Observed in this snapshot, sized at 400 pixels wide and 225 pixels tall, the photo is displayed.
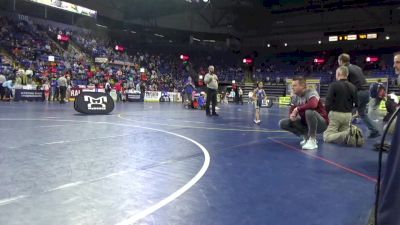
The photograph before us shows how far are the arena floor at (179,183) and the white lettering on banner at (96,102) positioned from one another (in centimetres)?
602

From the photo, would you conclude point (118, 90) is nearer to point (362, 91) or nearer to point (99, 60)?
point (99, 60)

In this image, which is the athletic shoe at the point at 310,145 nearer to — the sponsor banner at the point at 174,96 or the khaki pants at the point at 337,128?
the khaki pants at the point at 337,128

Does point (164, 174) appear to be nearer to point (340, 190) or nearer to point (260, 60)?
point (340, 190)

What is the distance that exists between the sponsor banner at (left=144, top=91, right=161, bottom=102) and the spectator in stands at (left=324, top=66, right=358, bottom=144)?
80.2 ft

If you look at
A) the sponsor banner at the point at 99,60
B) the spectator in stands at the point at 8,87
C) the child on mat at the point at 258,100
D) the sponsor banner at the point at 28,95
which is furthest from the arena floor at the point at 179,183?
the sponsor banner at the point at 99,60

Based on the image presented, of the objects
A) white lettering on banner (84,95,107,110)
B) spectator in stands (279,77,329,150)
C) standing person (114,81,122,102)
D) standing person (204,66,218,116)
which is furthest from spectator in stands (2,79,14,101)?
spectator in stands (279,77,329,150)

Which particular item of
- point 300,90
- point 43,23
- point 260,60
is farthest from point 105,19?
point 300,90

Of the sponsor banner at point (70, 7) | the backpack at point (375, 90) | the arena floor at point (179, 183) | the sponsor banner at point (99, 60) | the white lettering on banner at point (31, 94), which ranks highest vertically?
the sponsor banner at point (70, 7)

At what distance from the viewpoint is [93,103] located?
1220 centimetres

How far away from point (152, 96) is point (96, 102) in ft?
59.7

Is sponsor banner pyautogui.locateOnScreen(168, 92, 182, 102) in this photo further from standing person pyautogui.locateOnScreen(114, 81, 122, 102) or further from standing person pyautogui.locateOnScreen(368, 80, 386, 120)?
standing person pyautogui.locateOnScreen(368, 80, 386, 120)

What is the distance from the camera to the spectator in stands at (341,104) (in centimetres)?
621

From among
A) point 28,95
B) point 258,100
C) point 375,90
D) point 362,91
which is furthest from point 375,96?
point 28,95

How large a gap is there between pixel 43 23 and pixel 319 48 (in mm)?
31327
